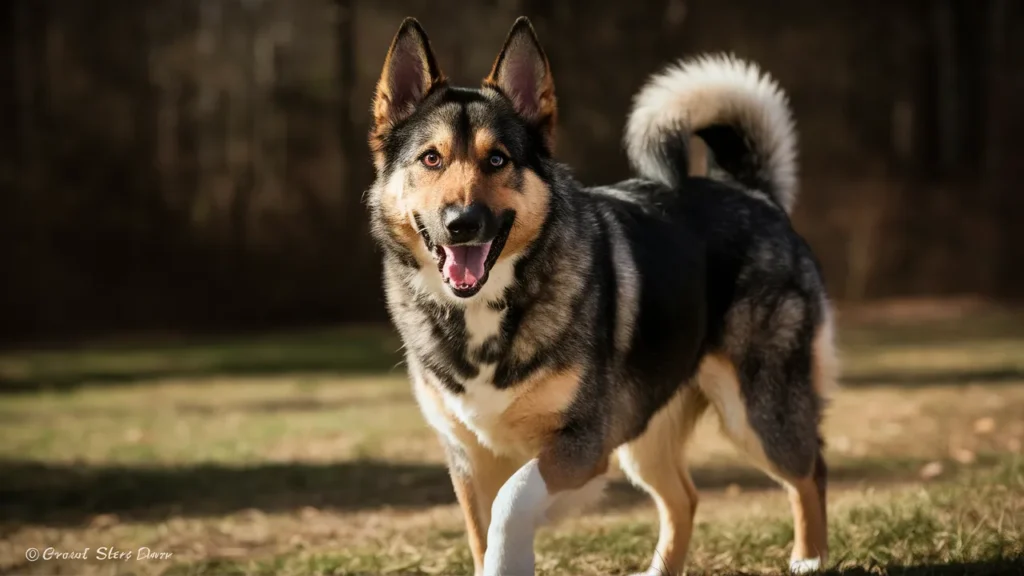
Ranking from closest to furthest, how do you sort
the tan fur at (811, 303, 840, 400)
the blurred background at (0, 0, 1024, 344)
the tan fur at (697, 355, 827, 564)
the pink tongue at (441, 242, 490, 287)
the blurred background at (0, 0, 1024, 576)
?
the pink tongue at (441, 242, 490, 287), the tan fur at (697, 355, 827, 564), the tan fur at (811, 303, 840, 400), the blurred background at (0, 0, 1024, 576), the blurred background at (0, 0, 1024, 344)

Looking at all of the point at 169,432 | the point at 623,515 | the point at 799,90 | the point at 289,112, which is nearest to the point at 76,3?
the point at 289,112

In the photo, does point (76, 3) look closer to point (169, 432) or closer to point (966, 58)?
point (169, 432)

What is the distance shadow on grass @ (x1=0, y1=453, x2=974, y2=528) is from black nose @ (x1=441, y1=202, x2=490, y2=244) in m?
2.74

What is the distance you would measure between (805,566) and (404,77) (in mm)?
2360

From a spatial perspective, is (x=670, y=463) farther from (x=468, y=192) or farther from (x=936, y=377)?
(x=936, y=377)

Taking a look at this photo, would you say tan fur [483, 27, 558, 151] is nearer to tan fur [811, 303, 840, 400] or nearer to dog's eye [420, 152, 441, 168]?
dog's eye [420, 152, 441, 168]

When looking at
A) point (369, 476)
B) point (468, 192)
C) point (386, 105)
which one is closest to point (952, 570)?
point (468, 192)

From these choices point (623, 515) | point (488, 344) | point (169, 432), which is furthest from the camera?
point (169, 432)

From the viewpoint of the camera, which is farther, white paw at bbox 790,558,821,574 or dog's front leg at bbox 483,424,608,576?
white paw at bbox 790,558,821,574

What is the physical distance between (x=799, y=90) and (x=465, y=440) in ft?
39.1

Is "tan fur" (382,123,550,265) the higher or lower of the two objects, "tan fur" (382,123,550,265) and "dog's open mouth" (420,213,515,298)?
the higher

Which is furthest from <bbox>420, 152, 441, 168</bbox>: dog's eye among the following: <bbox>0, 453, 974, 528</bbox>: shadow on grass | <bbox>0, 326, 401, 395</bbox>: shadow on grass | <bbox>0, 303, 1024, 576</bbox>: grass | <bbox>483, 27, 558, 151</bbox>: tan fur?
<bbox>0, 326, 401, 395</bbox>: shadow on grass

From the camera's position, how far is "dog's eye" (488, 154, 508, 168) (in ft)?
13.2

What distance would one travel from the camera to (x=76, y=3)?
551 inches
